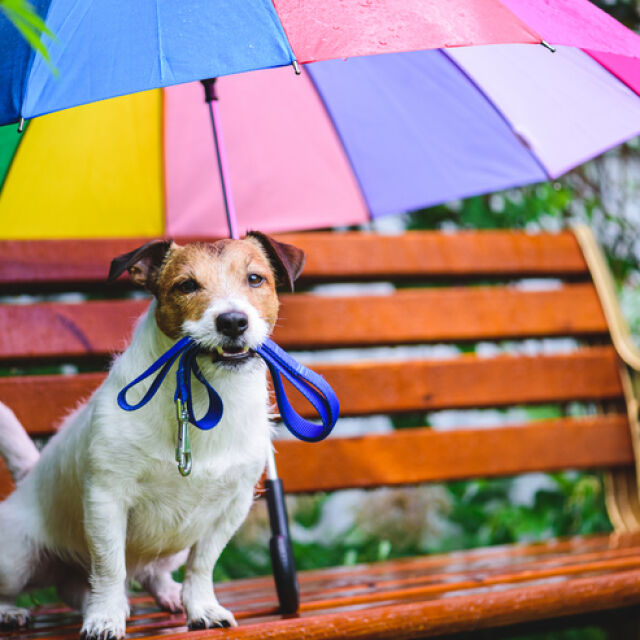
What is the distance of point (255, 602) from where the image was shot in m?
2.09

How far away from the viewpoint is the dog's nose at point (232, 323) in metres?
1.60

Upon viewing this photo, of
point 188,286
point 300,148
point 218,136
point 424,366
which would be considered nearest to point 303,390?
point 188,286

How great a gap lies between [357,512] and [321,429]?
2.56 metres

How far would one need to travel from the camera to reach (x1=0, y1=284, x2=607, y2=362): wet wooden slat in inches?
105

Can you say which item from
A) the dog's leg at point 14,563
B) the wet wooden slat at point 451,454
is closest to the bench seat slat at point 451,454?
the wet wooden slat at point 451,454

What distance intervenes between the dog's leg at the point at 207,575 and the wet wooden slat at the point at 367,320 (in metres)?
0.96

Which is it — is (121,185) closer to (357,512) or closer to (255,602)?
(255,602)

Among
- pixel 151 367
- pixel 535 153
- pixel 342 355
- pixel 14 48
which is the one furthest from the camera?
pixel 342 355

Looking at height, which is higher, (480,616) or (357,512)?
(480,616)

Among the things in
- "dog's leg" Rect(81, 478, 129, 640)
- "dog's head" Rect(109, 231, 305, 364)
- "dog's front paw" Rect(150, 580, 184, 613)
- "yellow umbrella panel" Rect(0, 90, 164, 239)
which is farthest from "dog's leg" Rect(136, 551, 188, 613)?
"yellow umbrella panel" Rect(0, 90, 164, 239)

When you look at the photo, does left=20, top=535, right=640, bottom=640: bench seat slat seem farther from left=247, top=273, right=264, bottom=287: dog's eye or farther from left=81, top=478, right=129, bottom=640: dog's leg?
left=247, top=273, right=264, bottom=287: dog's eye

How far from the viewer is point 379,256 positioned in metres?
3.07

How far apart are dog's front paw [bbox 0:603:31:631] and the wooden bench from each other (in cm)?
20

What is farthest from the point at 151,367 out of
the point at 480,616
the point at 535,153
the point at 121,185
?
the point at 535,153
